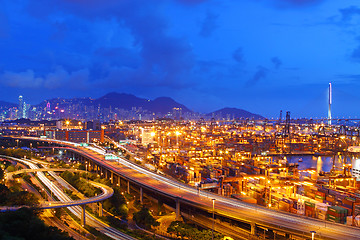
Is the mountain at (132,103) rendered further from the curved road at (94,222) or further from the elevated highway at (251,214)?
the elevated highway at (251,214)

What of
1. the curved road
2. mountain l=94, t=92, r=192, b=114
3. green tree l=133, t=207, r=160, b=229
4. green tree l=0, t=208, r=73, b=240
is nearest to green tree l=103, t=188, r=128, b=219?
green tree l=133, t=207, r=160, b=229

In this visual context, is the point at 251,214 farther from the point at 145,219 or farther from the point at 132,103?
the point at 132,103

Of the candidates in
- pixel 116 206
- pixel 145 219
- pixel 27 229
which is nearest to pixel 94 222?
pixel 145 219

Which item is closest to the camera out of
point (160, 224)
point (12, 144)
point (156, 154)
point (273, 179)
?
point (160, 224)

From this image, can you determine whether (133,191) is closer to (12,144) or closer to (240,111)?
(12,144)

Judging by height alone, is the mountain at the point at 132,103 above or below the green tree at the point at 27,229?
above

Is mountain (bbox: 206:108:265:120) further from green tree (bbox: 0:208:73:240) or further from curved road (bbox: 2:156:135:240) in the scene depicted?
green tree (bbox: 0:208:73:240)

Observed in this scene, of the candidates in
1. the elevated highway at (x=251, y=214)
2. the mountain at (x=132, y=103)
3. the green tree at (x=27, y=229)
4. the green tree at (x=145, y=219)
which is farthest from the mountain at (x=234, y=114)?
the green tree at (x=27, y=229)

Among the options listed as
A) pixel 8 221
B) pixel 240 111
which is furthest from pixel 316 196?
pixel 240 111
